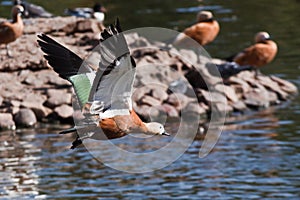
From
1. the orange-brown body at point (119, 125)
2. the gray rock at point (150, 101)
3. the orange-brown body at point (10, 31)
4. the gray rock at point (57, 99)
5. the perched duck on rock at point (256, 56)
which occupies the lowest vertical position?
the gray rock at point (150, 101)

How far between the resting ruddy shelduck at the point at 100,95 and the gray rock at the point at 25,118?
7.34 metres

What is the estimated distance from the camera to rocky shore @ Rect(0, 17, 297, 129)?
58.2ft

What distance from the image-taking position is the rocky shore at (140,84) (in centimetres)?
1775

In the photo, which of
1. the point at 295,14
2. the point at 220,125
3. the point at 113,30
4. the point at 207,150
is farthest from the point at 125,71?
the point at 295,14

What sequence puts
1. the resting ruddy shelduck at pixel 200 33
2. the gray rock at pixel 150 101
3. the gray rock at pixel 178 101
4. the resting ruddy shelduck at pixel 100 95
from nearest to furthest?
the resting ruddy shelduck at pixel 100 95, the gray rock at pixel 150 101, the gray rock at pixel 178 101, the resting ruddy shelduck at pixel 200 33

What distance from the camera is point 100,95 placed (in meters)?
9.66

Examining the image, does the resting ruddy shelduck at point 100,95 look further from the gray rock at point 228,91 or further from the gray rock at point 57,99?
the gray rock at point 228,91

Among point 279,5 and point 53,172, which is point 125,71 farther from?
point 279,5

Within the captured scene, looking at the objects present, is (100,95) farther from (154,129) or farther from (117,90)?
(154,129)

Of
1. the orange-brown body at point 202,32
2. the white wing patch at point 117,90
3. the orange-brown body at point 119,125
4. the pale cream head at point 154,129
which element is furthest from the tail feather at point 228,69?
the white wing patch at point 117,90

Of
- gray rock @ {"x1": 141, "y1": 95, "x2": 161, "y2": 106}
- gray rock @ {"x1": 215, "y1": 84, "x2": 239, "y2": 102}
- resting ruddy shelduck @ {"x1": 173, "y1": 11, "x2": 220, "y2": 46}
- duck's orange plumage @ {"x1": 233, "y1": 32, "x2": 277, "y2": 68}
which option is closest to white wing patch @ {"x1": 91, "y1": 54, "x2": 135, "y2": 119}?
gray rock @ {"x1": 141, "y1": 95, "x2": 161, "y2": 106}

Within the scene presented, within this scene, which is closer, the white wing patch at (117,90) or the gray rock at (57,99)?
the white wing patch at (117,90)

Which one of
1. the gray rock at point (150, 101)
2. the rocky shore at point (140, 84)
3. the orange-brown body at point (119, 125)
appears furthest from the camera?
the gray rock at point (150, 101)

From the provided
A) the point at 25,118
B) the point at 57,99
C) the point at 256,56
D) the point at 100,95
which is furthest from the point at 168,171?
the point at 256,56
